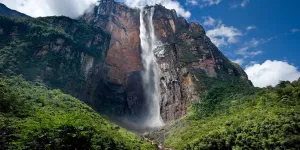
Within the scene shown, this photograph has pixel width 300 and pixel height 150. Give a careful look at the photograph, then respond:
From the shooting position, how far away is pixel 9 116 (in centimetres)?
3738

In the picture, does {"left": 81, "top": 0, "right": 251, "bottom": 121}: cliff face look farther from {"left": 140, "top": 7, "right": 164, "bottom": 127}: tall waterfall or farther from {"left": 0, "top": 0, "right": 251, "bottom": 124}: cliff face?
{"left": 140, "top": 7, "right": 164, "bottom": 127}: tall waterfall

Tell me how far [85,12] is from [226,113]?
10616cm

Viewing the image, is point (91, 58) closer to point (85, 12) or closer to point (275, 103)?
point (85, 12)

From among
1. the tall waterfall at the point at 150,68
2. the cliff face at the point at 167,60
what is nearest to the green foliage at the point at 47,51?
the cliff face at the point at 167,60

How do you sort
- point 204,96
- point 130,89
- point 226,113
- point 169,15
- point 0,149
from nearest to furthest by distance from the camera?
point 0,149
point 226,113
point 204,96
point 130,89
point 169,15

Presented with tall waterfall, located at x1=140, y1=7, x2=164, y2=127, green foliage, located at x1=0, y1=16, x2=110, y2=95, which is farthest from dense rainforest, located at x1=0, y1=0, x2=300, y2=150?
tall waterfall, located at x1=140, y1=7, x2=164, y2=127

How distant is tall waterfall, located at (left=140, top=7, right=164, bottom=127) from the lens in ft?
343

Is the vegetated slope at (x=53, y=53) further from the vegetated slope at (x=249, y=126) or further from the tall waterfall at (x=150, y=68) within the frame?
the vegetated slope at (x=249, y=126)

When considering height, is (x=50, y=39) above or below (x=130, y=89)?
above

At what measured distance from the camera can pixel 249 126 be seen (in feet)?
151

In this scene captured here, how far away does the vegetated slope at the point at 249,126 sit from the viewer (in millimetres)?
40694

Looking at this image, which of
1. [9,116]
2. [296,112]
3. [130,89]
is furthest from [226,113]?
[130,89]

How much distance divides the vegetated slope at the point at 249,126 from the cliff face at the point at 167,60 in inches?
878

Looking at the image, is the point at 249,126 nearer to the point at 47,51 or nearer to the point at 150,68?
the point at 47,51
